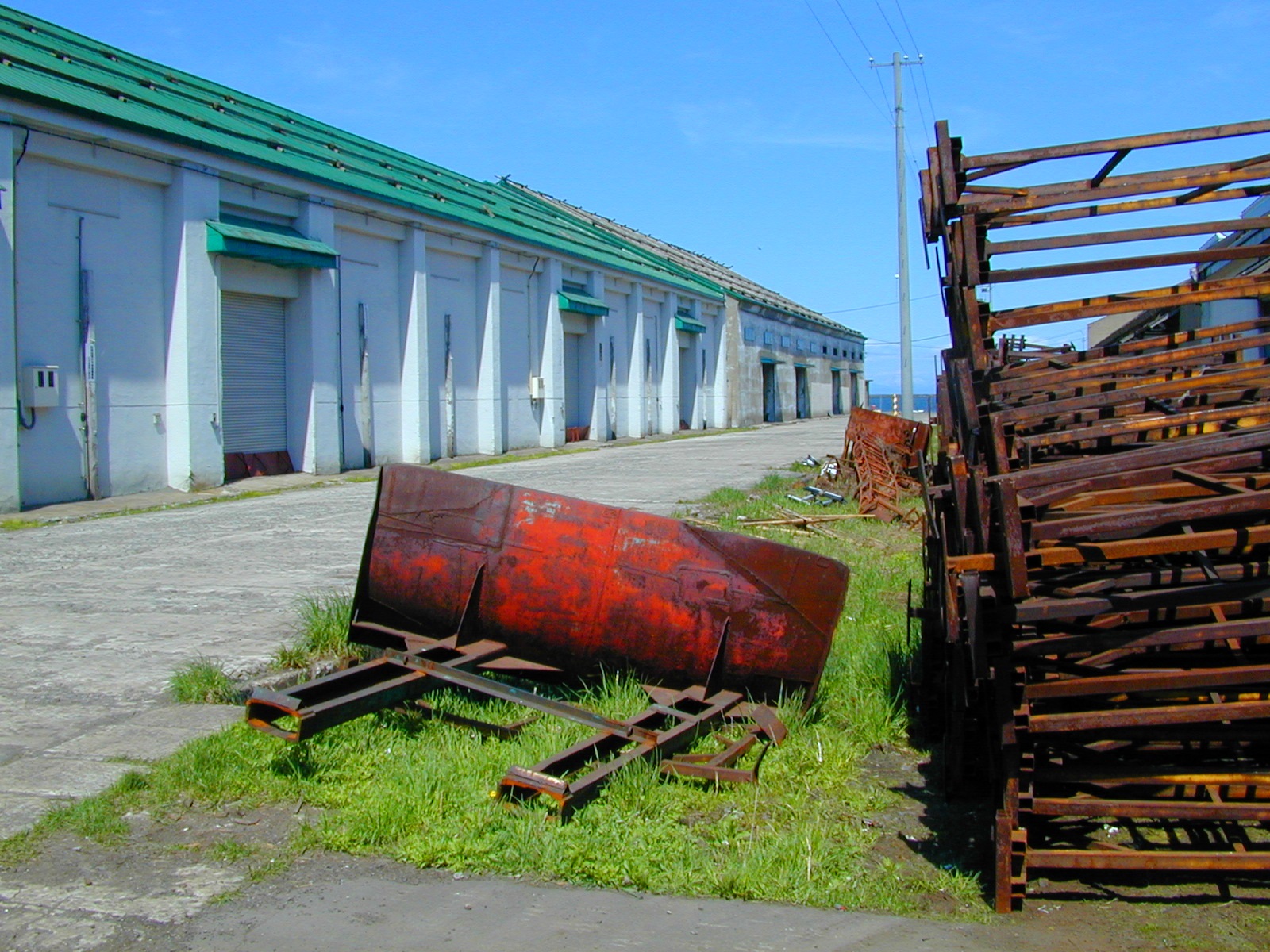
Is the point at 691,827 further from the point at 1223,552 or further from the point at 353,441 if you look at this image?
the point at 353,441

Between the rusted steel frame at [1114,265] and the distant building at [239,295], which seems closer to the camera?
the rusted steel frame at [1114,265]

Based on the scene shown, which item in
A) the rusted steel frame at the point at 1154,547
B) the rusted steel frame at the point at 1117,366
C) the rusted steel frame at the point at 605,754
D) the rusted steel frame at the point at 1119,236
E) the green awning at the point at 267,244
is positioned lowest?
the rusted steel frame at the point at 605,754

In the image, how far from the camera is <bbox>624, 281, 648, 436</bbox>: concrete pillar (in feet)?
107

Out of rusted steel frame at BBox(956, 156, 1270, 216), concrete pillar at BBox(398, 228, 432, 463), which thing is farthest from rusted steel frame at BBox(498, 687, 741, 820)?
concrete pillar at BBox(398, 228, 432, 463)

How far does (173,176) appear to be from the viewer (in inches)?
603

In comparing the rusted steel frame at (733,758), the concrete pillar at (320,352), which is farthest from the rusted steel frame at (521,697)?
the concrete pillar at (320,352)

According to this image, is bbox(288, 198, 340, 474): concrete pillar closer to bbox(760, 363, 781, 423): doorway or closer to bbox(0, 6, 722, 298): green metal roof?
bbox(0, 6, 722, 298): green metal roof

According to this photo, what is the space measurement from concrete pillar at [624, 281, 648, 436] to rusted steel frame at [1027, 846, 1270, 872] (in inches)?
1131

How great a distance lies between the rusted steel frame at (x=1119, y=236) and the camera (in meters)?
5.60

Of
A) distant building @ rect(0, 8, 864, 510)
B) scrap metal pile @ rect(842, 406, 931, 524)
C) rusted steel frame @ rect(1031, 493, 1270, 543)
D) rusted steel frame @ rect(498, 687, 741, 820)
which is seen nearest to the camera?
rusted steel frame @ rect(1031, 493, 1270, 543)

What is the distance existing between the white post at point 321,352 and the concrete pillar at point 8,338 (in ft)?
18.2

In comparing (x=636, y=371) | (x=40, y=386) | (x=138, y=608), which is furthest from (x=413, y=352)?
(x=138, y=608)

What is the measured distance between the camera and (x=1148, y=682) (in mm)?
3729

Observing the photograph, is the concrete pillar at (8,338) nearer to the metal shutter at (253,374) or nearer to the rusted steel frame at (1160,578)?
the metal shutter at (253,374)
